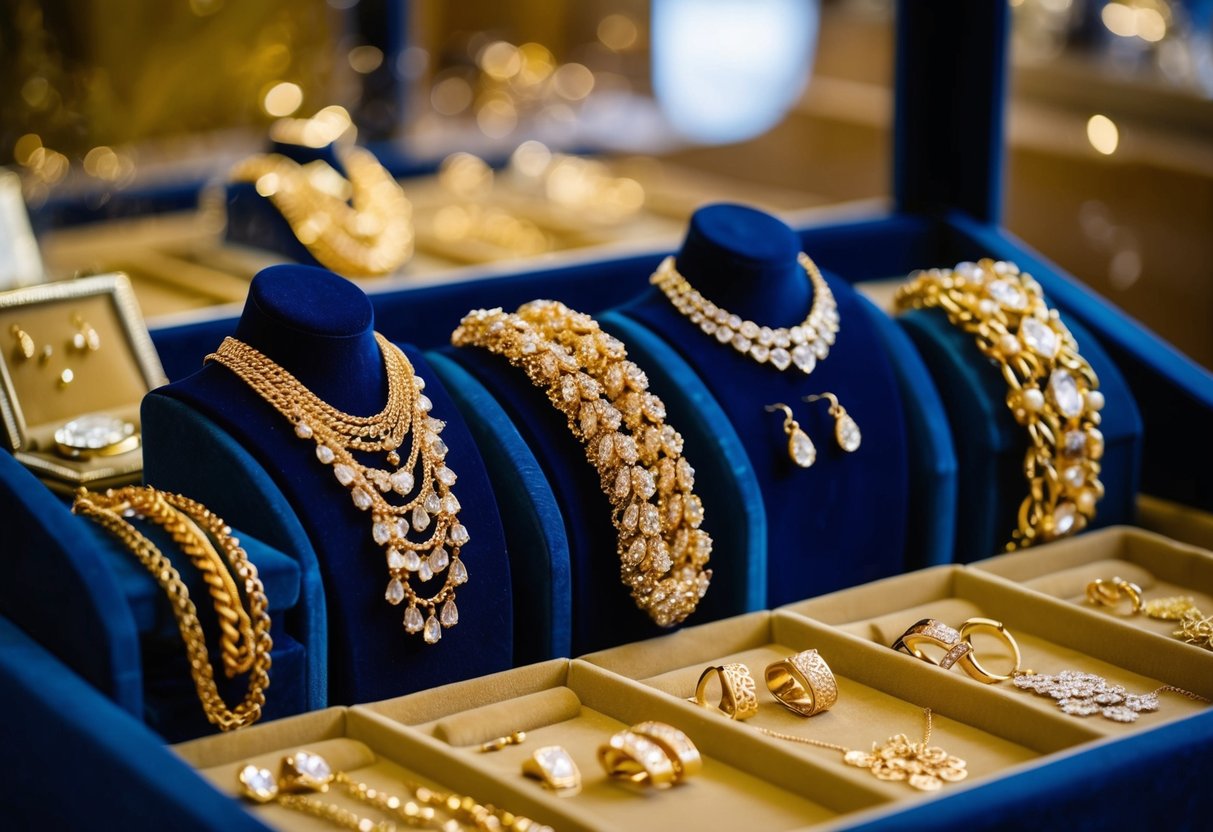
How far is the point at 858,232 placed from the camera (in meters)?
2.31

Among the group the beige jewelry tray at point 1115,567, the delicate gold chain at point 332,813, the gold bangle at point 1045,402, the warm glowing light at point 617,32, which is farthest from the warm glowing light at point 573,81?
the delicate gold chain at point 332,813

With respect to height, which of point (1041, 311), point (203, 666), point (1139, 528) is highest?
point (1041, 311)

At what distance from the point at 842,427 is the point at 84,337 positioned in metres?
0.80

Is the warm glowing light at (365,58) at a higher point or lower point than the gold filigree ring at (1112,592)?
higher

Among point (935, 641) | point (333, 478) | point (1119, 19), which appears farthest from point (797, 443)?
point (1119, 19)

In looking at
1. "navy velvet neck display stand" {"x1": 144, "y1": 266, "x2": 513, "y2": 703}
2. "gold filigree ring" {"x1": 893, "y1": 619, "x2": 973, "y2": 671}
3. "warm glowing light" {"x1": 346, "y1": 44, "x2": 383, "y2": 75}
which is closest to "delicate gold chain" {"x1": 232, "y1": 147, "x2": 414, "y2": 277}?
"warm glowing light" {"x1": 346, "y1": 44, "x2": 383, "y2": 75}

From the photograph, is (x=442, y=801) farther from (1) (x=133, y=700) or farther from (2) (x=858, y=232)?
(2) (x=858, y=232)

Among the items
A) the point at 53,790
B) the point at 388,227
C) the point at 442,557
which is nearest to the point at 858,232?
the point at 388,227

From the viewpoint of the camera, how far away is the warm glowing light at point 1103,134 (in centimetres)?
383

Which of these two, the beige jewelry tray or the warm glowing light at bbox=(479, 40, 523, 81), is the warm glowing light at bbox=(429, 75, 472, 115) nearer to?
the warm glowing light at bbox=(479, 40, 523, 81)

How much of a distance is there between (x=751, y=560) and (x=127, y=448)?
638 millimetres

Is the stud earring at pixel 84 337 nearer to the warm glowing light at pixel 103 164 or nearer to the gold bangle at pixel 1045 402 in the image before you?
the gold bangle at pixel 1045 402

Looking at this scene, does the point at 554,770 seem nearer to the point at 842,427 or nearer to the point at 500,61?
the point at 842,427

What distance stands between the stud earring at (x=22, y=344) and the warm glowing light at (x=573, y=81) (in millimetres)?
2291
